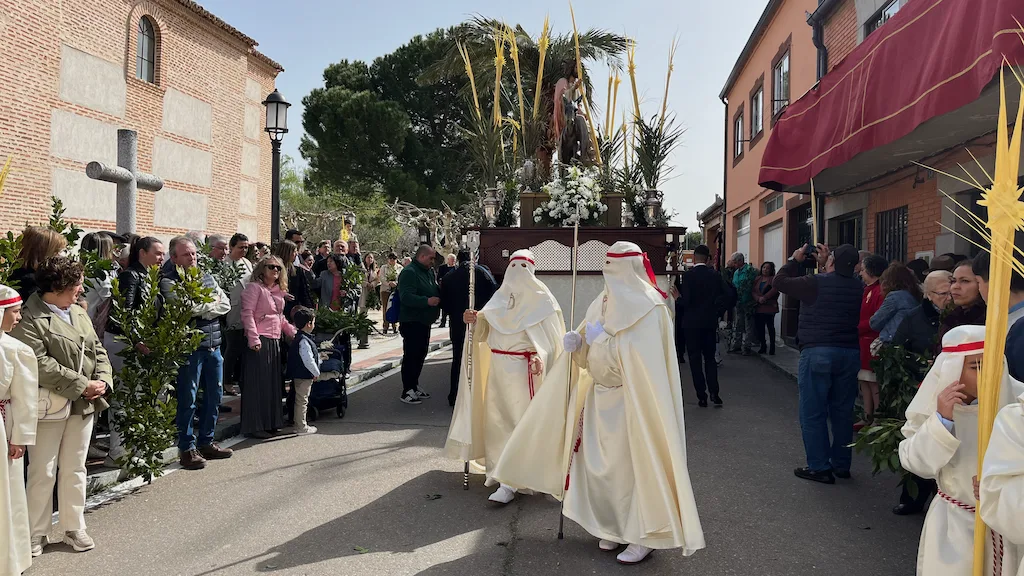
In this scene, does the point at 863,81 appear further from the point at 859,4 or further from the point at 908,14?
the point at 859,4

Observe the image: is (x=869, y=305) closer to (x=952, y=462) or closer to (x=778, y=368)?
(x=952, y=462)

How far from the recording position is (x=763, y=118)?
18141mm

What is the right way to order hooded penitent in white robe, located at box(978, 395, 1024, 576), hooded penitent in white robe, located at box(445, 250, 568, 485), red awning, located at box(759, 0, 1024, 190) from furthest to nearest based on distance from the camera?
hooded penitent in white robe, located at box(445, 250, 568, 485) < red awning, located at box(759, 0, 1024, 190) < hooded penitent in white robe, located at box(978, 395, 1024, 576)

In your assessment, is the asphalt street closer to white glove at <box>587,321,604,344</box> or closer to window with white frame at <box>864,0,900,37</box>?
white glove at <box>587,321,604,344</box>

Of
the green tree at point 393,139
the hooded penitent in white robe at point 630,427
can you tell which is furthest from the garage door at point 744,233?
the hooded penitent in white robe at point 630,427

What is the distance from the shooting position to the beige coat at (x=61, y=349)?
4016mm

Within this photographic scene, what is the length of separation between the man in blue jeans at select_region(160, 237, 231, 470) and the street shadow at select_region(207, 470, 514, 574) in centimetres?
184

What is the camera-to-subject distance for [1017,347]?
319 centimetres

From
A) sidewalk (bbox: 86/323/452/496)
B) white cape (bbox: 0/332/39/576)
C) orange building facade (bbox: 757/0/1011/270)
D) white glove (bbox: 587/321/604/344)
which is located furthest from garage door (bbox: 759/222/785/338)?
white cape (bbox: 0/332/39/576)

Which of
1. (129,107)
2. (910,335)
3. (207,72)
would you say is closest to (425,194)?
(207,72)

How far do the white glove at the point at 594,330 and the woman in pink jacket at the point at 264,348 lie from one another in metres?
3.51

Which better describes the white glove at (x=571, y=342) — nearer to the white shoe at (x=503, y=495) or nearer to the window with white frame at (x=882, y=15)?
the white shoe at (x=503, y=495)

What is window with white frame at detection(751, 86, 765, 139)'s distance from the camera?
1858cm

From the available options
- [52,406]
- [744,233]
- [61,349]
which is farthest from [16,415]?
[744,233]
